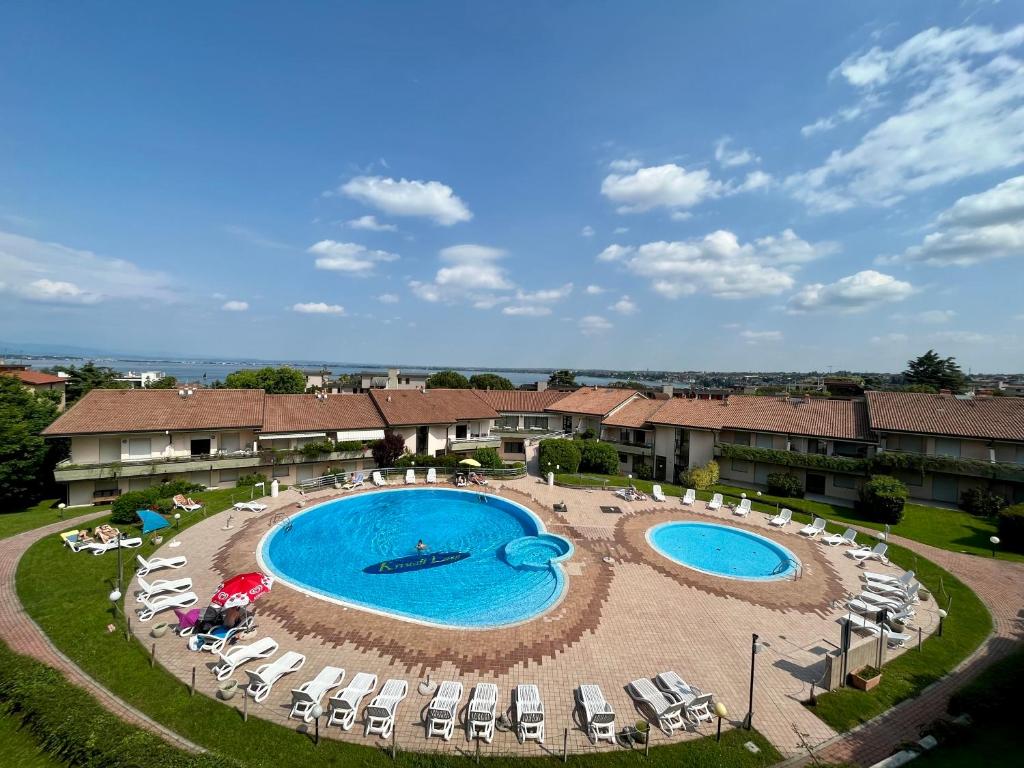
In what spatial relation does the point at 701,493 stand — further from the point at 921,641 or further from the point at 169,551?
the point at 169,551

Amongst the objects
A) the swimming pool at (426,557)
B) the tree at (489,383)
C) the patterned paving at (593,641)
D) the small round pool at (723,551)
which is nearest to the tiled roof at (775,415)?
the small round pool at (723,551)

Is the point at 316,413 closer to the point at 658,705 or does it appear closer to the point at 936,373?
the point at 658,705

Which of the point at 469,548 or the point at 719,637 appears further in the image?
the point at 469,548

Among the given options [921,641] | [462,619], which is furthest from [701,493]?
[462,619]

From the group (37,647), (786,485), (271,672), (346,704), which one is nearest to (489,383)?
(786,485)

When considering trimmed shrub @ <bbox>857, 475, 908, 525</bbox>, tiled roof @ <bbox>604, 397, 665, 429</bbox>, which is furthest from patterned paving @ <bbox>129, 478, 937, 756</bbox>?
tiled roof @ <bbox>604, 397, 665, 429</bbox>

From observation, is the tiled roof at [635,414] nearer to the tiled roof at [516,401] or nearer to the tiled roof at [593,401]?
the tiled roof at [593,401]

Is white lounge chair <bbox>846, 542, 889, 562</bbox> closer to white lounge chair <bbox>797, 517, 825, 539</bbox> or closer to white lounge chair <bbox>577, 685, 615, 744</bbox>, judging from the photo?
white lounge chair <bbox>797, 517, 825, 539</bbox>
